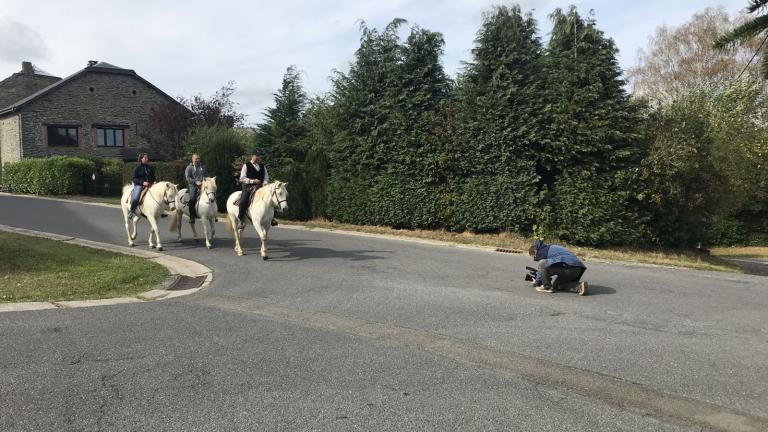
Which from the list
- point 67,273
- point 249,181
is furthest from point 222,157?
point 67,273

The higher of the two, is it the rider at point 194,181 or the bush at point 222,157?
the bush at point 222,157

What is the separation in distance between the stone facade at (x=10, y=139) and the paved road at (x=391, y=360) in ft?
128

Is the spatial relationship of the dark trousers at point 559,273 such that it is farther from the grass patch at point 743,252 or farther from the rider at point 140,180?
the grass patch at point 743,252

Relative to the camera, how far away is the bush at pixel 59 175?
1309 inches

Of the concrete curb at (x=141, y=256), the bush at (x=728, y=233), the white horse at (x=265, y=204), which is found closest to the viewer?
the concrete curb at (x=141, y=256)

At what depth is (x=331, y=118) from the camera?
71.9 feet

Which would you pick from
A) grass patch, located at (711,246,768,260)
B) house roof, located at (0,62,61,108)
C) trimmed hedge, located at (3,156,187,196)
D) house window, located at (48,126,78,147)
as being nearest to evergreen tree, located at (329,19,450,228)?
grass patch, located at (711,246,768,260)

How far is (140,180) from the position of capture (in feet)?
45.2

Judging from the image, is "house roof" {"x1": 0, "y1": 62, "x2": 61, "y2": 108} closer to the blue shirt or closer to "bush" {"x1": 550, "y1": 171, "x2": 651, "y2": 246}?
"bush" {"x1": 550, "y1": 171, "x2": 651, "y2": 246}

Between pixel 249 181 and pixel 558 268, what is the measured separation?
7.27m

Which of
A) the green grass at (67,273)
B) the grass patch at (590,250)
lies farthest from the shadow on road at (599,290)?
the green grass at (67,273)

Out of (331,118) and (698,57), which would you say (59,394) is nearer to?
(331,118)

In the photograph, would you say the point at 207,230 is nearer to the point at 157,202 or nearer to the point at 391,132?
the point at 157,202

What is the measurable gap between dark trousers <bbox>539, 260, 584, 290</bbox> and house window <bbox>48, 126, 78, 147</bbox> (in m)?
42.0
